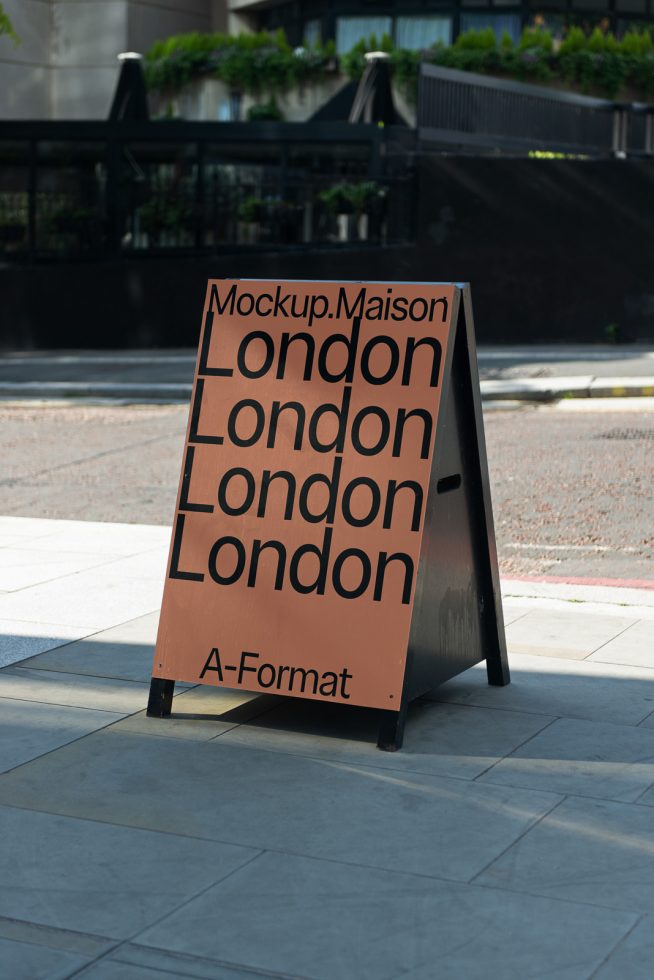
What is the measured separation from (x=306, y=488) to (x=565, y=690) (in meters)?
1.40

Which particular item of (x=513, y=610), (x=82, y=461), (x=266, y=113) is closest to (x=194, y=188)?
(x=266, y=113)

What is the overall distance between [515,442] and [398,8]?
23967mm

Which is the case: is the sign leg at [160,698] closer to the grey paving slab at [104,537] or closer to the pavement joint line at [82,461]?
the grey paving slab at [104,537]

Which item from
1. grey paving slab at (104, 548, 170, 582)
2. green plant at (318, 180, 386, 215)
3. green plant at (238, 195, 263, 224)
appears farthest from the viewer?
green plant at (238, 195, 263, 224)

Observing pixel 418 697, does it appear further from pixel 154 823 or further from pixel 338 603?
pixel 154 823

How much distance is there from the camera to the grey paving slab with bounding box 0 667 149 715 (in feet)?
17.8

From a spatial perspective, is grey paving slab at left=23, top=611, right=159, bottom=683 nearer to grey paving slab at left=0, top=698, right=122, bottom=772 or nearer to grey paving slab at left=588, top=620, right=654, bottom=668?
grey paving slab at left=0, top=698, right=122, bottom=772

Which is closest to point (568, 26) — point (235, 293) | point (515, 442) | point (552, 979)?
point (515, 442)

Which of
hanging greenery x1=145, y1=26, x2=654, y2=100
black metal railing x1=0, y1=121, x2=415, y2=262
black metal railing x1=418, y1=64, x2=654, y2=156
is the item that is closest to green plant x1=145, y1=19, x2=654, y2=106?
hanging greenery x1=145, y1=26, x2=654, y2=100

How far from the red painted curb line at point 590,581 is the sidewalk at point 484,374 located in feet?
28.1

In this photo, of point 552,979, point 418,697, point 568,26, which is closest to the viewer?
point 552,979

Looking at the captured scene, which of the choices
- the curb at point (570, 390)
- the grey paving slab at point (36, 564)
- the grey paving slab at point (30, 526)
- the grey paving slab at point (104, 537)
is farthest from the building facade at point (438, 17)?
the grey paving slab at point (36, 564)

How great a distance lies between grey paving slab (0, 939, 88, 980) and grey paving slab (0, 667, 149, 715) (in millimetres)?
1900

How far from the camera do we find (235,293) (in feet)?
17.5
